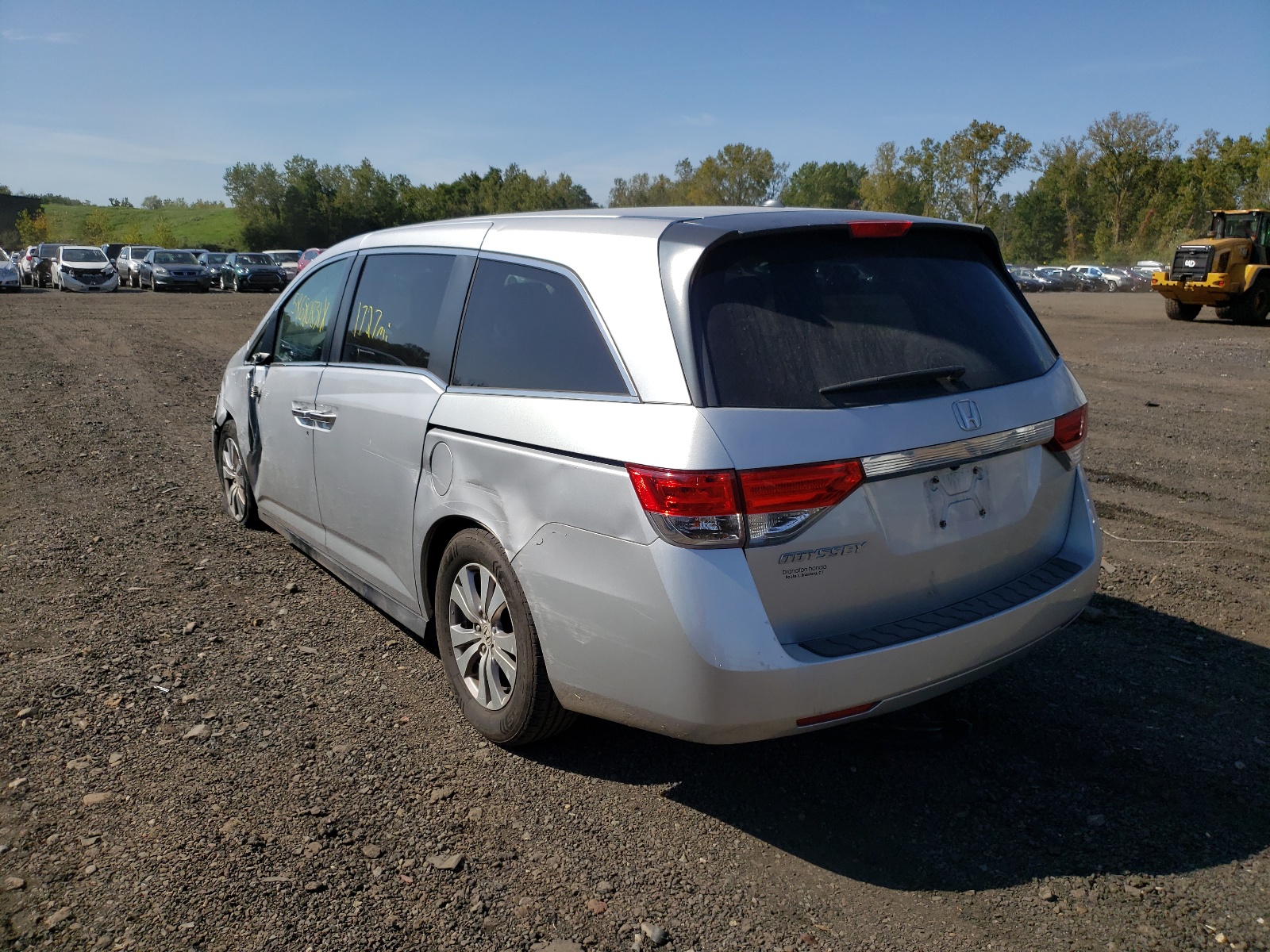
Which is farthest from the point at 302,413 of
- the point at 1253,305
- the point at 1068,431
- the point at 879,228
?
the point at 1253,305

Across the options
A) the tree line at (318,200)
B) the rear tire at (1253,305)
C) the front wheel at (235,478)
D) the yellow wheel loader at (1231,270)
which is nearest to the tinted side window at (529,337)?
the front wheel at (235,478)

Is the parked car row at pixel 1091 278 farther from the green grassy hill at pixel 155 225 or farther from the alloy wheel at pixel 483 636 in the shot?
the green grassy hill at pixel 155 225

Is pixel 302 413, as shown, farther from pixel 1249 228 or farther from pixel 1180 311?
pixel 1180 311

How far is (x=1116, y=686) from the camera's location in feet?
12.8

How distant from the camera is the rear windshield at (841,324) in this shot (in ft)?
8.97

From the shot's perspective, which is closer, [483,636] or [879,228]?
[879,228]

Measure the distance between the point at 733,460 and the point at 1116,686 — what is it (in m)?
2.32

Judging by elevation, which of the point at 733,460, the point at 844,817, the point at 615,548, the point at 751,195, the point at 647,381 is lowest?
the point at 844,817

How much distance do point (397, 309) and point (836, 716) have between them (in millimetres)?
2508

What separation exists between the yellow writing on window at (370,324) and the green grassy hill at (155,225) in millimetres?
97554

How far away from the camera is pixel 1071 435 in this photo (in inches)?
133

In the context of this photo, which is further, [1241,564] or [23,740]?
[1241,564]

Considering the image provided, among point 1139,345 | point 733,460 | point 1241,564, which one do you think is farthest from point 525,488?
point 1139,345

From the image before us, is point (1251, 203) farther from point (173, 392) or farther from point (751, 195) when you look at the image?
point (173, 392)
